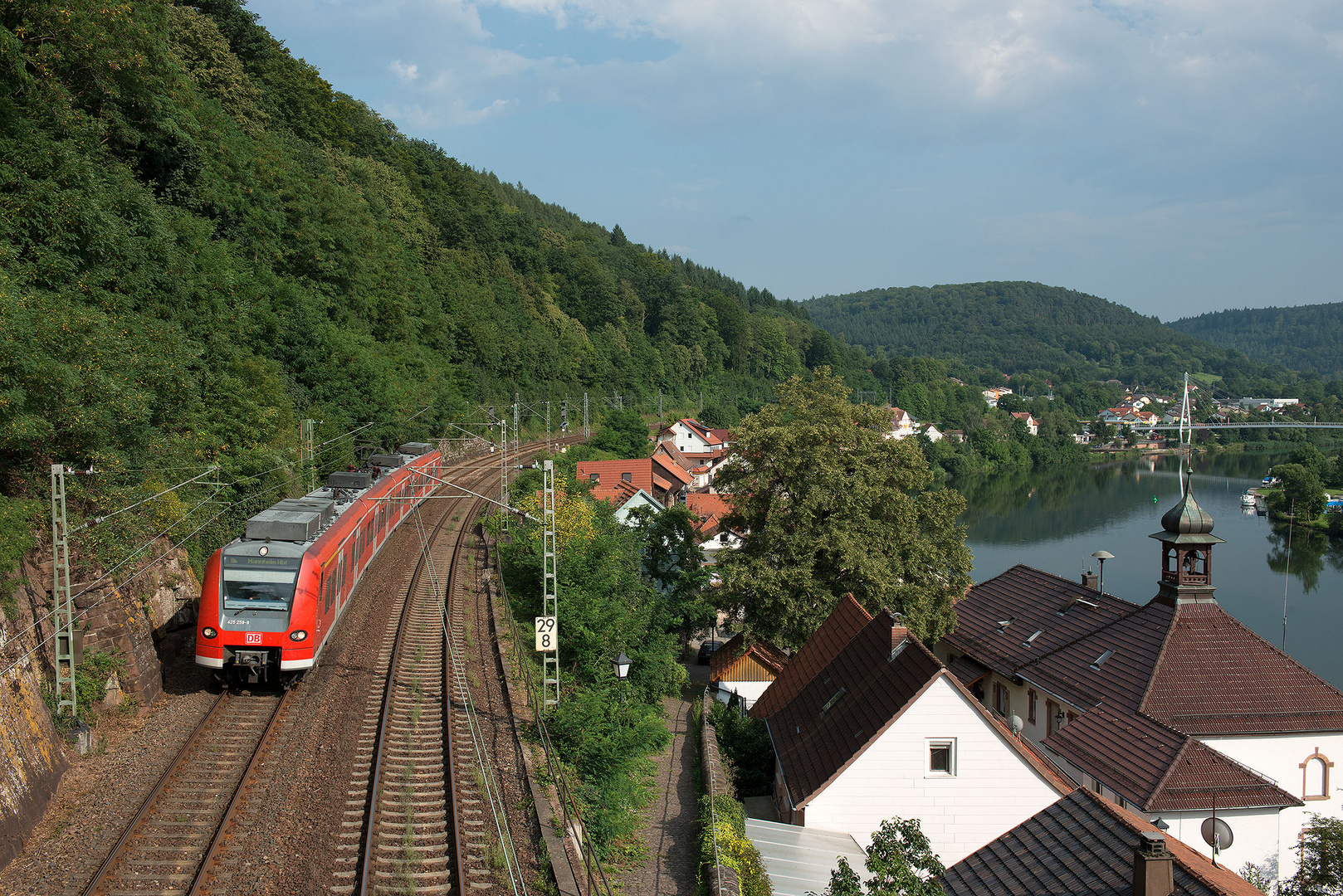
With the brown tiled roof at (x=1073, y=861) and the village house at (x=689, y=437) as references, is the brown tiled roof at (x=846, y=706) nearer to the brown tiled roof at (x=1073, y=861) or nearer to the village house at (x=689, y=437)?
the brown tiled roof at (x=1073, y=861)

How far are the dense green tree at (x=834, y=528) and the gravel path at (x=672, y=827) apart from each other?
18.5 feet

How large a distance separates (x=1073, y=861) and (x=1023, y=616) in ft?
51.2

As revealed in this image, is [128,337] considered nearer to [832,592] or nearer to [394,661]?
[394,661]

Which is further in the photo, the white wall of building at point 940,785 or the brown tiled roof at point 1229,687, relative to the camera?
the brown tiled roof at point 1229,687

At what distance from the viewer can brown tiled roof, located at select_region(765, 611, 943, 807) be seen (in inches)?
569

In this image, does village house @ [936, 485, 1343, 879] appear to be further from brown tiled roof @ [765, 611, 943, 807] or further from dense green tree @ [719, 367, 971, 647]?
brown tiled roof @ [765, 611, 943, 807]

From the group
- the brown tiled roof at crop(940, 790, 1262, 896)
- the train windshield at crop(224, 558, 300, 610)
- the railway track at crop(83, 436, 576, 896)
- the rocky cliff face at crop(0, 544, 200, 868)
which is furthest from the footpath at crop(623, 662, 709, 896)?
the rocky cliff face at crop(0, 544, 200, 868)

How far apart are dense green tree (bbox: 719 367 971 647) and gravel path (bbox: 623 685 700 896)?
18.5 ft

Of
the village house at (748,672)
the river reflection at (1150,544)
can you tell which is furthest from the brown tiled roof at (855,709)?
the river reflection at (1150,544)

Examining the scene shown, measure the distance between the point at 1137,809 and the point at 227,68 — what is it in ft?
144

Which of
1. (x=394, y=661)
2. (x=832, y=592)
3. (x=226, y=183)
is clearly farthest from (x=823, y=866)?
(x=226, y=183)

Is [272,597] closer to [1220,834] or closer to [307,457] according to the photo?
[307,457]

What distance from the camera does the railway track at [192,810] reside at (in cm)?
934

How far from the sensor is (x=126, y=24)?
75.3 ft
